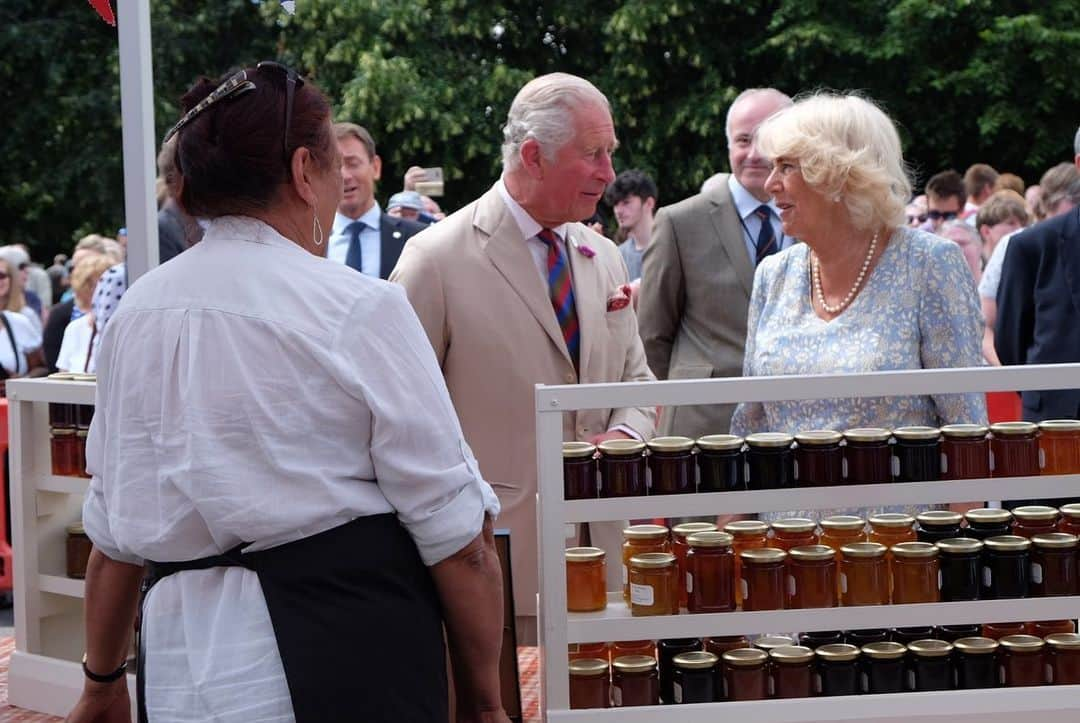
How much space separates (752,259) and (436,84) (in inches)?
710

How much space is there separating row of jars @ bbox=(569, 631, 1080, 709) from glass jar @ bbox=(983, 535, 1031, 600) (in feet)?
0.34

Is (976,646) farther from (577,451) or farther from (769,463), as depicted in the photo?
(577,451)

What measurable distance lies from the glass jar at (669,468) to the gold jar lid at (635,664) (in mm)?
307

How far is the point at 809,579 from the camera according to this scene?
2.61m

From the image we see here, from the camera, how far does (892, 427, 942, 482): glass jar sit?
8.61 feet

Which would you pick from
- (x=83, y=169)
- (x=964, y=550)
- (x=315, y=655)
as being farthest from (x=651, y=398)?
(x=83, y=169)

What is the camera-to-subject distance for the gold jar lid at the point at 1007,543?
2619mm

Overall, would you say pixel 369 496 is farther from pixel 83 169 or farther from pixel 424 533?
pixel 83 169

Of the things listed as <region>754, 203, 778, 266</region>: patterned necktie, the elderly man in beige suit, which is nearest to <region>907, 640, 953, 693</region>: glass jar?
the elderly man in beige suit

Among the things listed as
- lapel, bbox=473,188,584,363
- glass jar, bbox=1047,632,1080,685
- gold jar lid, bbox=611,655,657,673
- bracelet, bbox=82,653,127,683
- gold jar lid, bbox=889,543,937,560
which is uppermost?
lapel, bbox=473,188,584,363

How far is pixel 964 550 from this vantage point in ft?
8.58

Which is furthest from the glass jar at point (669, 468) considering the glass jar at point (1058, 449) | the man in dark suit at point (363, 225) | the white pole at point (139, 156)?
the man in dark suit at point (363, 225)

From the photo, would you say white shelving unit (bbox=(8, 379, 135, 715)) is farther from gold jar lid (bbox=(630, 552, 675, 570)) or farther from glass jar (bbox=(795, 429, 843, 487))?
glass jar (bbox=(795, 429, 843, 487))

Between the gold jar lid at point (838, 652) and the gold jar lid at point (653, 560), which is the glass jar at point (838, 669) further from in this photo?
the gold jar lid at point (653, 560)
